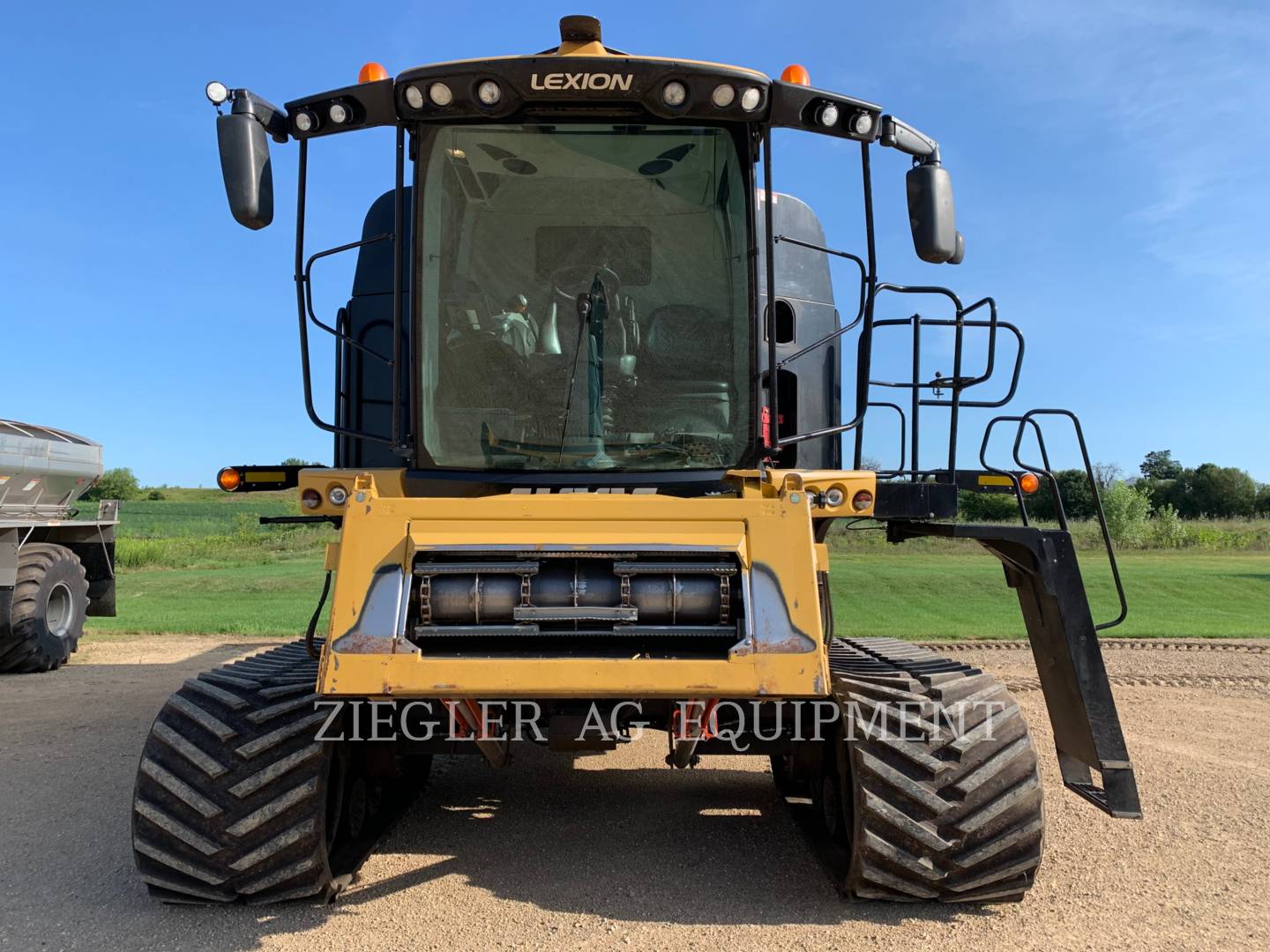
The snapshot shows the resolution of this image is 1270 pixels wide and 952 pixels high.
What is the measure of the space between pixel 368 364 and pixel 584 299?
2.16 meters

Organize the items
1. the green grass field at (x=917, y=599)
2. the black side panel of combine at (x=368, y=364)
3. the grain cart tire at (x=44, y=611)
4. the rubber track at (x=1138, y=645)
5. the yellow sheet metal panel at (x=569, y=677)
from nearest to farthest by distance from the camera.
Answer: the yellow sheet metal panel at (x=569, y=677) → the black side panel of combine at (x=368, y=364) → the grain cart tire at (x=44, y=611) → the rubber track at (x=1138, y=645) → the green grass field at (x=917, y=599)

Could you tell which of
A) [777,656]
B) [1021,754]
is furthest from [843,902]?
[777,656]

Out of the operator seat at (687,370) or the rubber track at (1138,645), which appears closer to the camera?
the operator seat at (687,370)

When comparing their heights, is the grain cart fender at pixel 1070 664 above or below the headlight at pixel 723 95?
below

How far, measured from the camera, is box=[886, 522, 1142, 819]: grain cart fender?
3912mm

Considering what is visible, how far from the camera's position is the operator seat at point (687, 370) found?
172 inches

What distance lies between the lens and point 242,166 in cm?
398

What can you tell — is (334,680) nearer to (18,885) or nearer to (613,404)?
(613,404)

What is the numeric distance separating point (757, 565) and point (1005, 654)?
9.63 meters

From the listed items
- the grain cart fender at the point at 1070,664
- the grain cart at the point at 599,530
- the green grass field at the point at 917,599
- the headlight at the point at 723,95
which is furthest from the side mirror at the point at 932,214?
the green grass field at the point at 917,599

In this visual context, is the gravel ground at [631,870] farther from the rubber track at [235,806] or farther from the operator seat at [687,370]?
the operator seat at [687,370]

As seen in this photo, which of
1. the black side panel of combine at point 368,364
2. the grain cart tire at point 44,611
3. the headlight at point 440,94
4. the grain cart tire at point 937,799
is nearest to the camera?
the grain cart tire at point 937,799

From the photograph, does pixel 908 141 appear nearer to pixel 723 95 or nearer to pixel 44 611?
pixel 723 95

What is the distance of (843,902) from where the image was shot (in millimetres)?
4117
